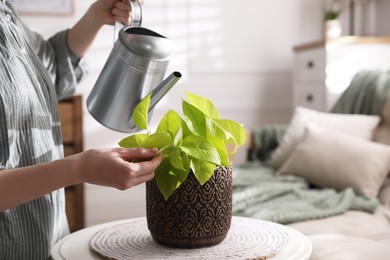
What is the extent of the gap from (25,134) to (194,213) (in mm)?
370

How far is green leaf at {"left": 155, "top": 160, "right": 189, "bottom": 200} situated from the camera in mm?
902

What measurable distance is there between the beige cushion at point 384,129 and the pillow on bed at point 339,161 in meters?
0.17

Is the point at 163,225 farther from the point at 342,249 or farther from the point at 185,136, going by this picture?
the point at 342,249

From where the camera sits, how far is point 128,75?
43.7 inches

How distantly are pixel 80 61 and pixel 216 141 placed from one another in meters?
0.63

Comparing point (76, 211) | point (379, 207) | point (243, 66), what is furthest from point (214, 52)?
point (379, 207)

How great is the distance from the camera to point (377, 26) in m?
3.52

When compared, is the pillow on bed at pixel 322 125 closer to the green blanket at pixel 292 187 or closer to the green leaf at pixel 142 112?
the green blanket at pixel 292 187

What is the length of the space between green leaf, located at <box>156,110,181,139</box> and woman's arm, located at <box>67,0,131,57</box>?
0.42 meters

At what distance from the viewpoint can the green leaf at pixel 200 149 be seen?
858mm

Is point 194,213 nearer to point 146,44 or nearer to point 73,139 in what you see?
point 146,44

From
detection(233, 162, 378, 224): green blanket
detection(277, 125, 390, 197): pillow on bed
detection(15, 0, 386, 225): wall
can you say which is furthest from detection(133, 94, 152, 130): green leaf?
detection(15, 0, 386, 225): wall

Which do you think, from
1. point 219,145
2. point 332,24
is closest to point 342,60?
point 332,24

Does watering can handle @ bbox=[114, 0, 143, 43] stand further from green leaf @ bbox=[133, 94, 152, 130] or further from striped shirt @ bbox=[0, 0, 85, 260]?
green leaf @ bbox=[133, 94, 152, 130]
